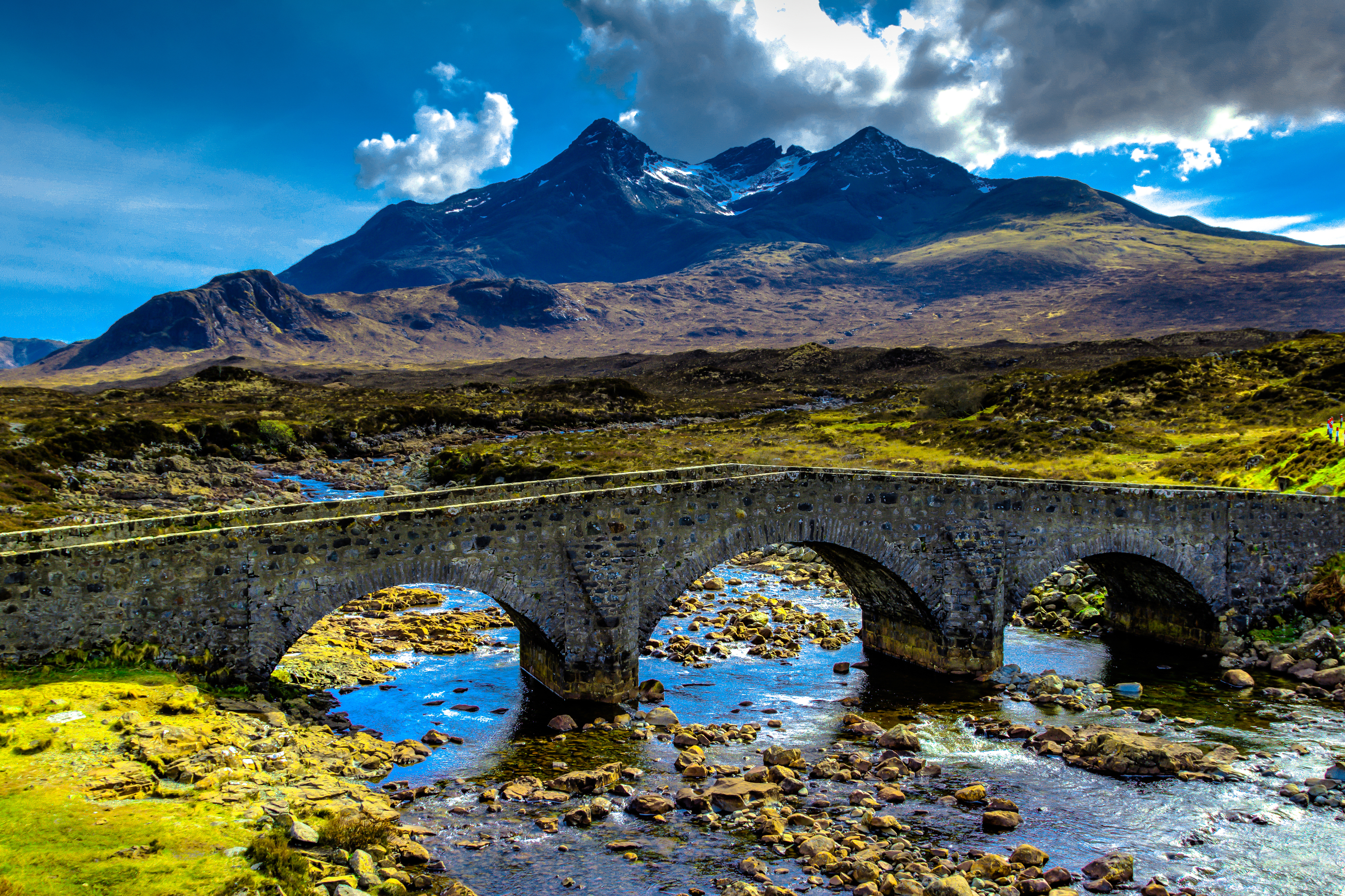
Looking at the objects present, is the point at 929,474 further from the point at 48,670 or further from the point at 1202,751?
the point at 48,670

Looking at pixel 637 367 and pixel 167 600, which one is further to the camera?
pixel 637 367

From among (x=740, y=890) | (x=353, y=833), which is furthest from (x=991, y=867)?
(x=353, y=833)

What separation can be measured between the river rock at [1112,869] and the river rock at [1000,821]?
1466 millimetres

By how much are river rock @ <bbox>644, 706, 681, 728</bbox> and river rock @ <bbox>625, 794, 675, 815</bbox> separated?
355 centimetres

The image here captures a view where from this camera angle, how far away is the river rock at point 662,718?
1883 cm

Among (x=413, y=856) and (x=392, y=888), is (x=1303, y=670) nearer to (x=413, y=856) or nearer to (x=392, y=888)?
(x=413, y=856)

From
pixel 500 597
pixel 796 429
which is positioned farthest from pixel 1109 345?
pixel 500 597

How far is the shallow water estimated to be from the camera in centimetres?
1329

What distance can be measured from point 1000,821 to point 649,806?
635cm

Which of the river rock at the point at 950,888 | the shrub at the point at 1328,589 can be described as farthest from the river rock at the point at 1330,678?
the river rock at the point at 950,888

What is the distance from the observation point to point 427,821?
552 inches

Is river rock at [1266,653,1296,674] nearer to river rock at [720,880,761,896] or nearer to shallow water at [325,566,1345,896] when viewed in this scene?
A: shallow water at [325,566,1345,896]

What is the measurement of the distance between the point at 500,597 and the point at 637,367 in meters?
180

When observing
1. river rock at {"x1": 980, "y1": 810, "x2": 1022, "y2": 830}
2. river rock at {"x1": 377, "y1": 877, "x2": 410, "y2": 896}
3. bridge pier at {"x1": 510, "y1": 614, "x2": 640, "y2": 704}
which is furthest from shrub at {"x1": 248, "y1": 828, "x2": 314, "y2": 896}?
river rock at {"x1": 980, "y1": 810, "x2": 1022, "y2": 830}
